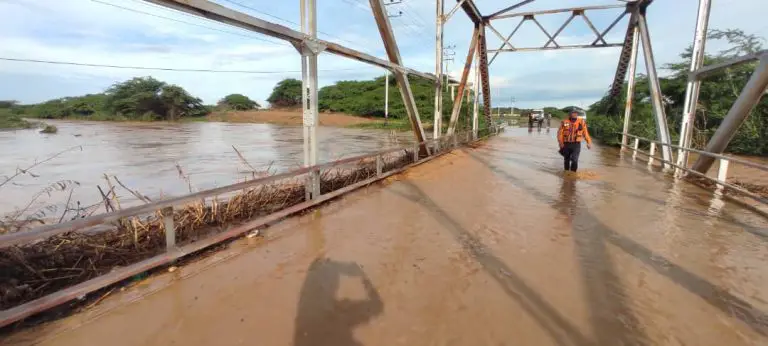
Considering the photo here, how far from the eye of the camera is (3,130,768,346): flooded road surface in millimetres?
2826

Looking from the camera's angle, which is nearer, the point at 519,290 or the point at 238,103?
the point at 519,290

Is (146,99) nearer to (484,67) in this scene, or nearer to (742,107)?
(484,67)

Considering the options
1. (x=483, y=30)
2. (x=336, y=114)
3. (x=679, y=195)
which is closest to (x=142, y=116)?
(x=336, y=114)

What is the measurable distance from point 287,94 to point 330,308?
7972 centimetres

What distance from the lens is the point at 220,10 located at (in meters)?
4.37

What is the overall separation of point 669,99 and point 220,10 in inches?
840

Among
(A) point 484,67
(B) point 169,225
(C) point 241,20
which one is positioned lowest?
(B) point 169,225

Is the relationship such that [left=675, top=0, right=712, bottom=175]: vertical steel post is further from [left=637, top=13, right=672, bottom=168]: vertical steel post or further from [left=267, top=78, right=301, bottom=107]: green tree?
[left=267, top=78, right=301, bottom=107]: green tree

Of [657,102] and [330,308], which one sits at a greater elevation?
[657,102]

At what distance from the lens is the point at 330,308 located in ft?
10.4

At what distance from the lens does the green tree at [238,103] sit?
75294 millimetres

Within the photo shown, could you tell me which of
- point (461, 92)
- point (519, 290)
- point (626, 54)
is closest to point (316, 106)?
point (519, 290)

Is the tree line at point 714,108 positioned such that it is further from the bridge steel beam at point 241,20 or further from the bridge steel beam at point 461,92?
the bridge steel beam at point 241,20

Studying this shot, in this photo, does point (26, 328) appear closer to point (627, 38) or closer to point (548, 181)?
point (548, 181)
